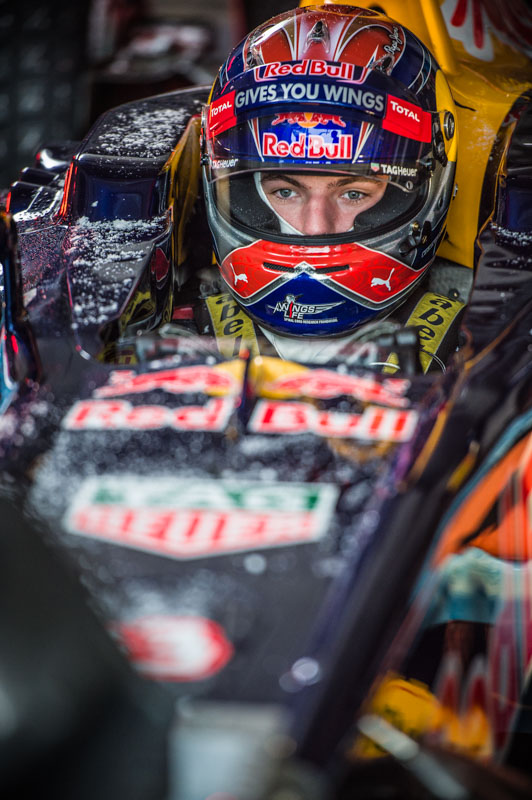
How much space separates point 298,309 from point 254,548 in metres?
0.95

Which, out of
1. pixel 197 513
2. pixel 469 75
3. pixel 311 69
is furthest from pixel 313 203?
pixel 197 513

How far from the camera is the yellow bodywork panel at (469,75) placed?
7.23 feet

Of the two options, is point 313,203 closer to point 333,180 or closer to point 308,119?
point 333,180

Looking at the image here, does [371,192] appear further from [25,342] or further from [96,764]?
[96,764]

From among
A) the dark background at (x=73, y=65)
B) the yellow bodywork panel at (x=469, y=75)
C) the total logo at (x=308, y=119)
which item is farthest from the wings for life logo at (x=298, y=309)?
the dark background at (x=73, y=65)

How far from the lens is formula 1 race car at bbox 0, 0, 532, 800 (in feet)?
2.95

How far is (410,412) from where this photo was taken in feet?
4.29

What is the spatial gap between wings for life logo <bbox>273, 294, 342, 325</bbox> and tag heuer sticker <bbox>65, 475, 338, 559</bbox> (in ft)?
2.71

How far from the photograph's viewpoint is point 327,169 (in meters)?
1.86

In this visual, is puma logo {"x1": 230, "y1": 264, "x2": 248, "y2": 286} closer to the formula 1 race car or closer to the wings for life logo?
the wings for life logo

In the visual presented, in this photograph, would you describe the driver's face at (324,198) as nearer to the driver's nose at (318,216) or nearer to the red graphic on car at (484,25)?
the driver's nose at (318,216)

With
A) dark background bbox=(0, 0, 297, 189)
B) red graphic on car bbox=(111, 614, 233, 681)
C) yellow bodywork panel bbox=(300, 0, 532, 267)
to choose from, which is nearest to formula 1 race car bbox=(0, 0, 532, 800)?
red graphic on car bbox=(111, 614, 233, 681)

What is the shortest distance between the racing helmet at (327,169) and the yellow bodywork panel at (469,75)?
0.19 m

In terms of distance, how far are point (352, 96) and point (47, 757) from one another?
140cm
